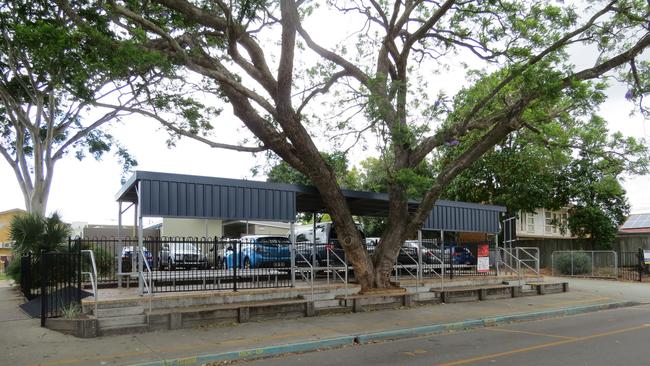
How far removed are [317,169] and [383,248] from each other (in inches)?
127

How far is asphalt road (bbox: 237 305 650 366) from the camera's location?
8.25m

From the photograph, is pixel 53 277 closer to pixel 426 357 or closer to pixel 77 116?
pixel 426 357

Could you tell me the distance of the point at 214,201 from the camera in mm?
13500

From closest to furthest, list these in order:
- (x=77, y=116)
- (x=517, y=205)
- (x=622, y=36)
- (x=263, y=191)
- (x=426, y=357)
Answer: (x=426, y=357), (x=263, y=191), (x=622, y=36), (x=77, y=116), (x=517, y=205)

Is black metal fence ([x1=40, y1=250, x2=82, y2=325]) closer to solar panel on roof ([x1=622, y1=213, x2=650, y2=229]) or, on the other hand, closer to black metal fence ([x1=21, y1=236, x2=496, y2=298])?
black metal fence ([x1=21, y1=236, x2=496, y2=298])

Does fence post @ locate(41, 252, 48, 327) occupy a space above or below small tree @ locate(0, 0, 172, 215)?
below

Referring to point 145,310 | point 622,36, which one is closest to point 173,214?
point 145,310

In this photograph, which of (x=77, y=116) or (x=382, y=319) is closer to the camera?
(x=382, y=319)

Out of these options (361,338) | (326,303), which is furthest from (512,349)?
(326,303)

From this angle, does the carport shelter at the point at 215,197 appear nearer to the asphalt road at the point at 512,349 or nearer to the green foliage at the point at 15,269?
the green foliage at the point at 15,269

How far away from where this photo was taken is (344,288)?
1472 cm

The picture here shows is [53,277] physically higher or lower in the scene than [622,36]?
lower

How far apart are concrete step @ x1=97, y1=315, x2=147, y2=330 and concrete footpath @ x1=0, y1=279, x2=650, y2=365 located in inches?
17.8

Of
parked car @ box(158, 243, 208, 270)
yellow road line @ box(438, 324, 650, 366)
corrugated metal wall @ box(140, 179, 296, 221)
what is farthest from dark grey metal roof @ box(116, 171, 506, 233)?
yellow road line @ box(438, 324, 650, 366)
